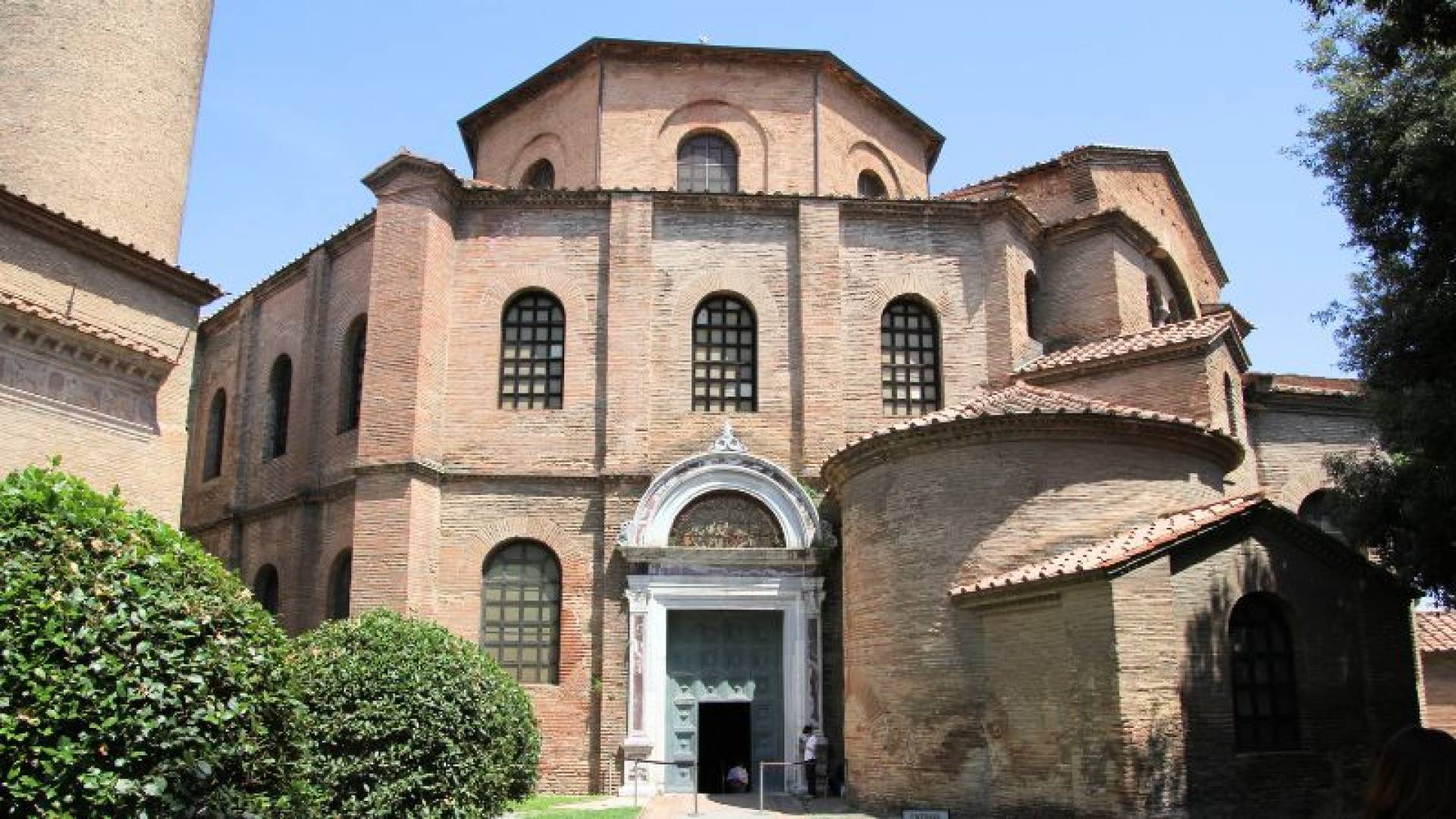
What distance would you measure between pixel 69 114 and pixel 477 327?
22.2ft

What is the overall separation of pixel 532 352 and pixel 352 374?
3.29 meters

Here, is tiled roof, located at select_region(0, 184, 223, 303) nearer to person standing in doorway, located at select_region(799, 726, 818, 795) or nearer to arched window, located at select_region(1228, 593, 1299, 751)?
person standing in doorway, located at select_region(799, 726, 818, 795)

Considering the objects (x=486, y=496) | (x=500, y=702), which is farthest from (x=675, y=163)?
(x=500, y=702)

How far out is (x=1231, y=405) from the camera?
57.4 feet

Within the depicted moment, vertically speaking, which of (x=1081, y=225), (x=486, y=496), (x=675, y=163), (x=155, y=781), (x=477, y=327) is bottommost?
(x=155, y=781)

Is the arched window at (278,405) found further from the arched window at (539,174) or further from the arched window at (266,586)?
the arched window at (539,174)

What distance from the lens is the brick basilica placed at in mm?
12609

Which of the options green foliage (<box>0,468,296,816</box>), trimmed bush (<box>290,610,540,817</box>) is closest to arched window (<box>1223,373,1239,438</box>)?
trimmed bush (<box>290,610,540,817</box>)

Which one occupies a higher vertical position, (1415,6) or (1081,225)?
(1081,225)

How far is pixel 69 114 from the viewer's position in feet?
57.9

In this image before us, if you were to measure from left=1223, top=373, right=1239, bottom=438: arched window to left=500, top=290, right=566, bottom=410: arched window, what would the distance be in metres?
9.91

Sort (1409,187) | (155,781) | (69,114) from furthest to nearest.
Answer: (69,114) → (1409,187) → (155,781)

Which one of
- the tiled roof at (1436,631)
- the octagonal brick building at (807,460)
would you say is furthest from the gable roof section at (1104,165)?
the tiled roof at (1436,631)

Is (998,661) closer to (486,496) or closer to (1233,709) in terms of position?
(1233,709)
